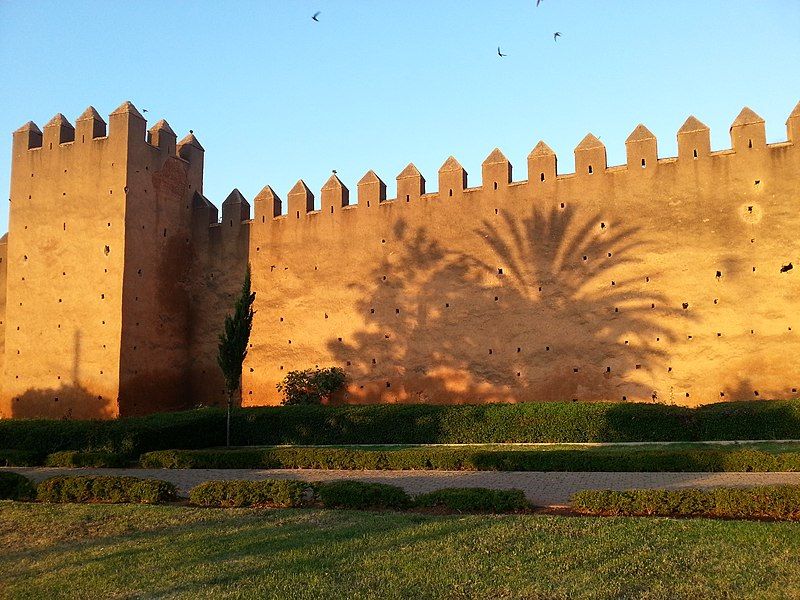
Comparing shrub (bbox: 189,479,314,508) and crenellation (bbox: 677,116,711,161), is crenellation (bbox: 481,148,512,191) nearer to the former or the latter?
crenellation (bbox: 677,116,711,161)

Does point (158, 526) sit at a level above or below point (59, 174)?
below

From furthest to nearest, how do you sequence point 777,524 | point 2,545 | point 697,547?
point 2,545, point 777,524, point 697,547

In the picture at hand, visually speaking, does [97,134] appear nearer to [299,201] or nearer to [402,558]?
[299,201]

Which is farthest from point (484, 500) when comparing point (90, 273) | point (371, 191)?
point (90, 273)

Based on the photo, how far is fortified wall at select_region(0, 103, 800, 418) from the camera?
15391 mm

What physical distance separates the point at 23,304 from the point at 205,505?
15380 millimetres

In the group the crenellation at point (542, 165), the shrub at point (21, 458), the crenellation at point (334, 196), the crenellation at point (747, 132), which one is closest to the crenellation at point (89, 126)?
the crenellation at point (334, 196)

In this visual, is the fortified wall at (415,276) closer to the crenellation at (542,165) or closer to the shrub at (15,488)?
the crenellation at (542,165)

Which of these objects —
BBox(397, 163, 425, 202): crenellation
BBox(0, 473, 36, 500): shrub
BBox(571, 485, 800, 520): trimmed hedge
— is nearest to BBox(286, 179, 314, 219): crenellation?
BBox(397, 163, 425, 202): crenellation

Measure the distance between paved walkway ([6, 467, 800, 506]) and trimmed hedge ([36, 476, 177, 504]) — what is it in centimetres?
83

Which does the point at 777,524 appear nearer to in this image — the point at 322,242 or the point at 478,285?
the point at 478,285

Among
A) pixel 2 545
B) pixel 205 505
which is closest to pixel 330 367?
pixel 205 505

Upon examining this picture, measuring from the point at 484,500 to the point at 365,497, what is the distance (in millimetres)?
1300

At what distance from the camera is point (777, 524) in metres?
5.68
